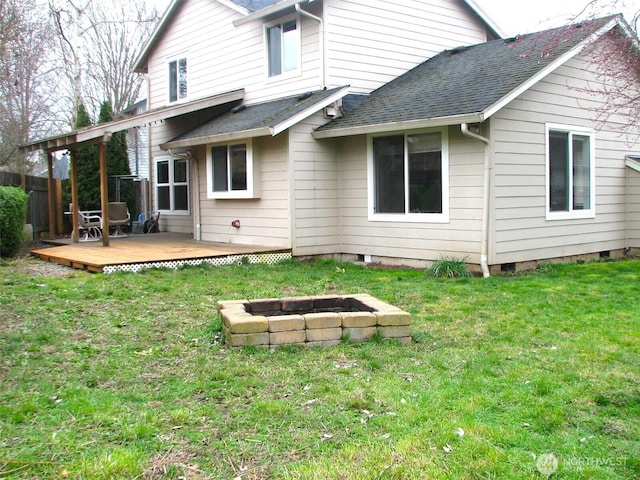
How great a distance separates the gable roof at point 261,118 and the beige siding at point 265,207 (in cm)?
45

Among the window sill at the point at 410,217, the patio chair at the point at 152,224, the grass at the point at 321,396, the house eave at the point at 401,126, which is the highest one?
the house eave at the point at 401,126

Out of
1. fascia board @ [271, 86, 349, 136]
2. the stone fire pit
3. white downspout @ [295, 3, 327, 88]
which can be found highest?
white downspout @ [295, 3, 327, 88]

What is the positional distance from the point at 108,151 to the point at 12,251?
21.4ft

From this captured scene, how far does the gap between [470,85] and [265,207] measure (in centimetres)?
427

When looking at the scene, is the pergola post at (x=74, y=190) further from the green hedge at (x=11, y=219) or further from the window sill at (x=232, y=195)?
the window sill at (x=232, y=195)

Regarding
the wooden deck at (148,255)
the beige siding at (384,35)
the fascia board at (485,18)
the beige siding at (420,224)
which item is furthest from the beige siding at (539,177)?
the fascia board at (485,18)

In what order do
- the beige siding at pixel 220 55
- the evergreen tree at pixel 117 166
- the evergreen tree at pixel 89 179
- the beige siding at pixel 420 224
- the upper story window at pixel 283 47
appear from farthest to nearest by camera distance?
the evergreen tree at pixel 117 166, the evergreen tree at pixel 89 179, the upper story window at pixel 283 47, the beige siding at pixel 220 55, the beige siding at pixel 420 224

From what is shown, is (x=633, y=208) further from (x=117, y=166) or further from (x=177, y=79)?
(x=117, y=166)

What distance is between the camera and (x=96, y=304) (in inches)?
274

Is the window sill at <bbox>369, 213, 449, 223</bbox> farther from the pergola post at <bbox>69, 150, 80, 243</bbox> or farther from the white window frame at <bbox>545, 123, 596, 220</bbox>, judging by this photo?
the pergola post at <bbox>69, 150, 80, 243</bbox>

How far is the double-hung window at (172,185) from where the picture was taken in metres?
16.1

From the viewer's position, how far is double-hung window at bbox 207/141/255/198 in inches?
464

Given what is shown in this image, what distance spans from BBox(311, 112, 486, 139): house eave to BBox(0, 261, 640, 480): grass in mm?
2968

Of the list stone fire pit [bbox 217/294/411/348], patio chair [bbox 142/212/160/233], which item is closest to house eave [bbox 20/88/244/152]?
patio chair [bbox 142/212/160/233]
